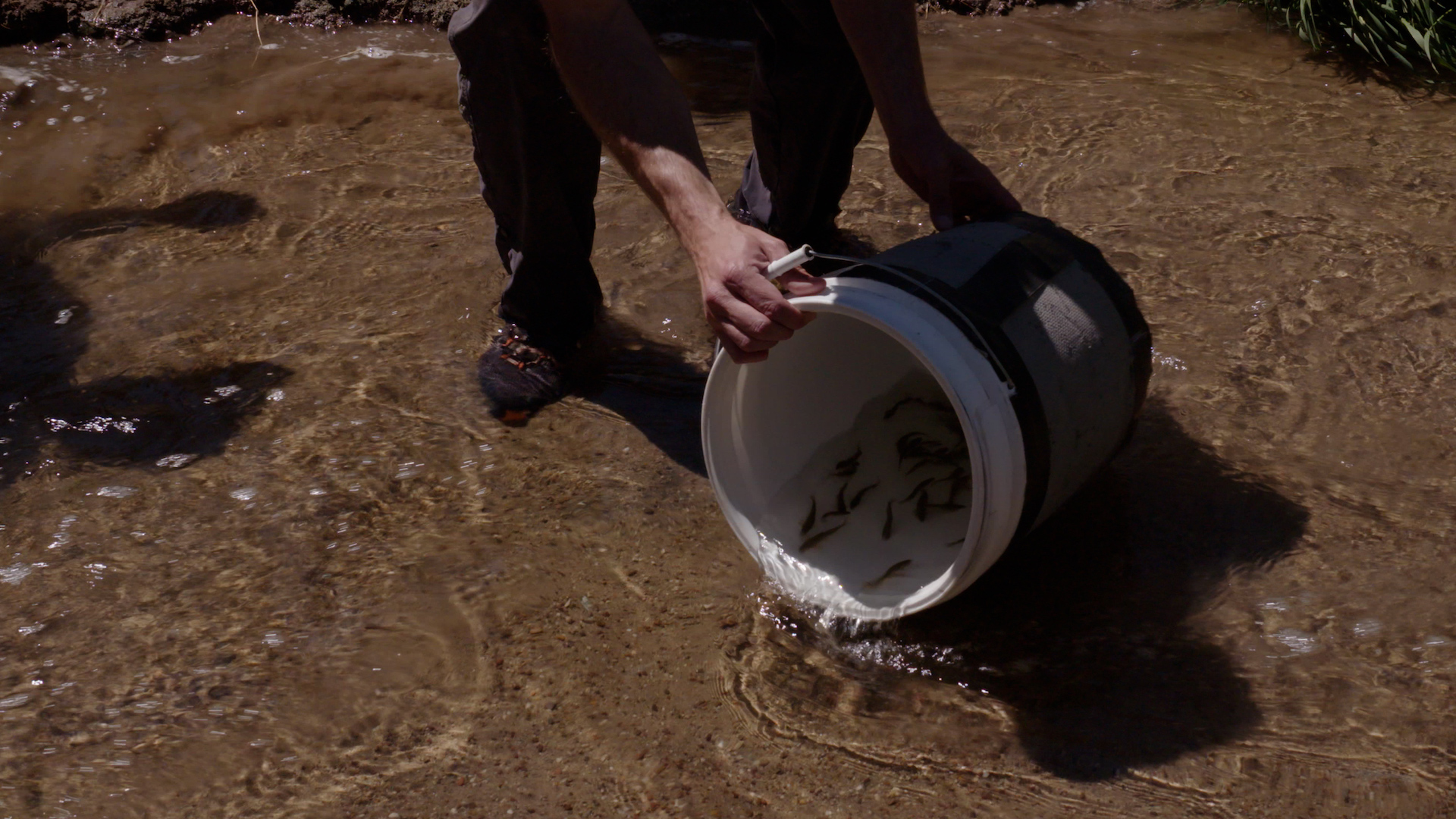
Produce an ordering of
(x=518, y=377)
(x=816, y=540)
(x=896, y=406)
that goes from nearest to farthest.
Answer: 1. (x=816, y=540)
2. (x=896, y=406)
3. (x=518, y=377)

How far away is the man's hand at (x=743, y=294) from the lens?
6.32 ft

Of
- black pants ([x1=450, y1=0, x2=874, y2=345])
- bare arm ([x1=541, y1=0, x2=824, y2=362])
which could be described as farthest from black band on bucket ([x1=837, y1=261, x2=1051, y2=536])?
black pants ([x1=450, y1=0, x2=874, y2=345])

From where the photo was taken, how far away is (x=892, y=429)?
2.64 meters

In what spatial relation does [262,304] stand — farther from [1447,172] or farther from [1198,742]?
[1447,172]

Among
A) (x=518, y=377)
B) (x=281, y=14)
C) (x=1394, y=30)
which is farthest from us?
(x=281, y=14)

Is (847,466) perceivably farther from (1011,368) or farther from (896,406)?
(1011,368)

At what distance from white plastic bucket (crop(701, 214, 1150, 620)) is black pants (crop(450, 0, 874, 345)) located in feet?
2.31

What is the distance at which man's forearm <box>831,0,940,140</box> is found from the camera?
97.7 inches

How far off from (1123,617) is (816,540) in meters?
0.61

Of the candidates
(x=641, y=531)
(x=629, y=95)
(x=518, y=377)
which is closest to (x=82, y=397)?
(x=518, y=377)

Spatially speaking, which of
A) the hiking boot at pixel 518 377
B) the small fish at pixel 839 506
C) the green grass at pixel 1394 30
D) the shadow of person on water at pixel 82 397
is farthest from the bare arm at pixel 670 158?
the green grass at pixel 1394 30

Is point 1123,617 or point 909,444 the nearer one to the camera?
point 1123,617

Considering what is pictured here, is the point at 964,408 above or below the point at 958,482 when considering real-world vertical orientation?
above

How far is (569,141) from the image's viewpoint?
2873mm
